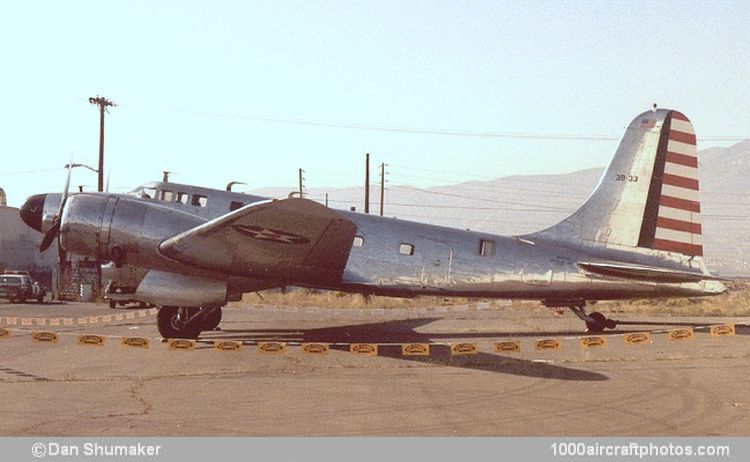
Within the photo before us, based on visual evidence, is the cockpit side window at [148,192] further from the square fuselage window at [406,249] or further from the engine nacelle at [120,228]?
the square fuselage window at [406,249]

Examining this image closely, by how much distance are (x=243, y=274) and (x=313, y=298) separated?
25138 millimetres

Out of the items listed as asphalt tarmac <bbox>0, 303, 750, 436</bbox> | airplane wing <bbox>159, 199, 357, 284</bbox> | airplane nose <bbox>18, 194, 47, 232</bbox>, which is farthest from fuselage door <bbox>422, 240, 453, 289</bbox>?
airplane nose <bbox>18, 194, 47, 232</bbox>

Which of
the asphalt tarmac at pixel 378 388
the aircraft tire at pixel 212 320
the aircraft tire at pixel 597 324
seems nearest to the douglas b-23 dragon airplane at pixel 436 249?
the aircraft tire at pixel 212 320

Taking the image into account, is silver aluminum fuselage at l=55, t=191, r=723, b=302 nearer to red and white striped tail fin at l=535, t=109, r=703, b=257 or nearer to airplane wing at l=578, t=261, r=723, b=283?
airplane wing at l=578, t=261, r=723, b=283

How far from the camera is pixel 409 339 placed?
18969 millimetres

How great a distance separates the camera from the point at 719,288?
58.3 ft

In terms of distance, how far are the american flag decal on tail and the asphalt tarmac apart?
262 cm

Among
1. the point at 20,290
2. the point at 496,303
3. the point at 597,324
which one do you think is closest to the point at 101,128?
the point at 20,290

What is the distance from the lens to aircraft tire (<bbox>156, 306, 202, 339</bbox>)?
1730cm

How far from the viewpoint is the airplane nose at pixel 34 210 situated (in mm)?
18625

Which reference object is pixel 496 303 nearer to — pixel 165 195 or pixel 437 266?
pixel 437 266

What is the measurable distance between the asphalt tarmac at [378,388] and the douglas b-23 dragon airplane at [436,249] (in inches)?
55.1
